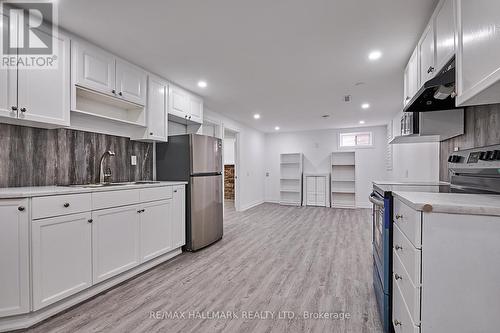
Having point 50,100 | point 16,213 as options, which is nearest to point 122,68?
point 50,100

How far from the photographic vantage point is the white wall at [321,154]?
22.7 ft

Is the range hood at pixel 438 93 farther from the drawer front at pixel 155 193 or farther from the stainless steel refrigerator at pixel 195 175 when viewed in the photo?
the drawer front at pixel 155 193

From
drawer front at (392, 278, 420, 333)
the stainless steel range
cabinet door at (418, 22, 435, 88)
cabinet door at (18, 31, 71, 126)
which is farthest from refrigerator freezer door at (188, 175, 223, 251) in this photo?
cabinet door at (418, 22, 435, 88)

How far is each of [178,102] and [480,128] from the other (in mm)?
3316

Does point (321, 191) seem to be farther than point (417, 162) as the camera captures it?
Yes

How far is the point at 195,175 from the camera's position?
3.39 meters

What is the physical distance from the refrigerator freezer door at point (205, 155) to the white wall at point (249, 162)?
1621 millimetres

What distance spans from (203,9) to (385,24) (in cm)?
154

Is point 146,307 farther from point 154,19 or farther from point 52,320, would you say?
point 154,19

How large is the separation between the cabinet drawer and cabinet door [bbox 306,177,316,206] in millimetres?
6203

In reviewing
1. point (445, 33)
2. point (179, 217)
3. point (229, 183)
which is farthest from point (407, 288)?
point (229, 183)

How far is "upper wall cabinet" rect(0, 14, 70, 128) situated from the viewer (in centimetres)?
181

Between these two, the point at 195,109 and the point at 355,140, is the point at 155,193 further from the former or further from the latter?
the point at 355,140

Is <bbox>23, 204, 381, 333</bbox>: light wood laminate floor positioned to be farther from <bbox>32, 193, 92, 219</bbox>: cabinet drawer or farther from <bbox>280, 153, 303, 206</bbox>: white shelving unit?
<bbox>280, 153, 303, 206</bbox>: white shelving unit
